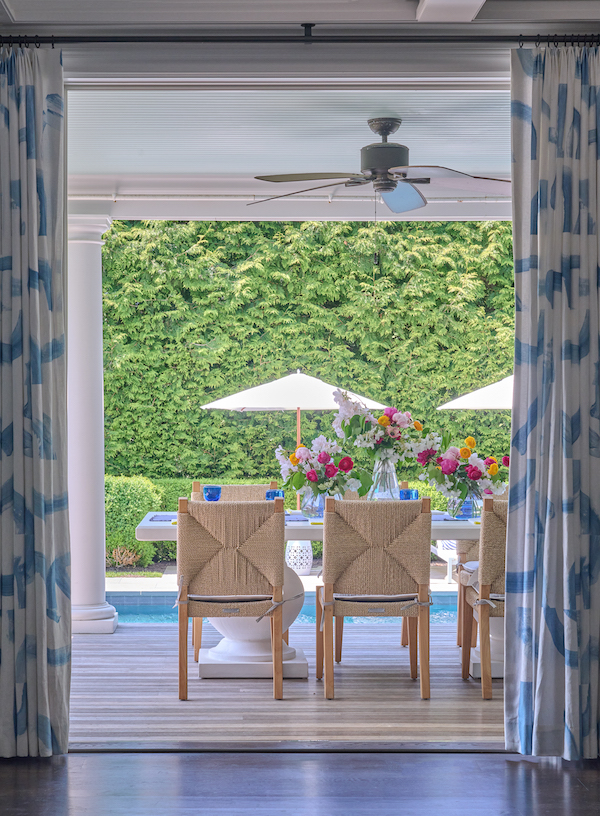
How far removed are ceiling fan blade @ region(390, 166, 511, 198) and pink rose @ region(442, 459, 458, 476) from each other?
1473 millimetres

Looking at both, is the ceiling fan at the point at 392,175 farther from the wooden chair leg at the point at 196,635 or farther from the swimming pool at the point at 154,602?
the swimming pool at the point at 154,602

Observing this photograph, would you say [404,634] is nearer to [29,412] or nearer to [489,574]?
[489,574]

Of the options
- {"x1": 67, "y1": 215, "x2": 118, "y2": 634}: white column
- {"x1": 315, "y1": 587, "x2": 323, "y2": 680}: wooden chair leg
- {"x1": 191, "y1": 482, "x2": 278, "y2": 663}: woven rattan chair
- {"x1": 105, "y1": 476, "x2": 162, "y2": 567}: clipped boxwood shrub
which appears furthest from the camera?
{"x1": 105, "y1": 476, "x2": 162, "y2": 567}: clipped boxwood shrub

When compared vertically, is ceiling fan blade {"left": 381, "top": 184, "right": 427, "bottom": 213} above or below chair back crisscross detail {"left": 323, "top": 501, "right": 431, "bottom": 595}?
above

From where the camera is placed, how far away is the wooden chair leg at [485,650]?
12.9 feet

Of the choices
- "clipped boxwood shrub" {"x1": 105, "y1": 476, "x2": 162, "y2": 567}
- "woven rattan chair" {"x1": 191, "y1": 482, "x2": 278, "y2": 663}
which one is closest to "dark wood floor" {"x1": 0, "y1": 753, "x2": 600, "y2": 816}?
"woven rattan chair" {"x1": 191, "y1": 482, "x2": 278, "y2": 663}

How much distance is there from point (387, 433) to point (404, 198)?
52.5 inches

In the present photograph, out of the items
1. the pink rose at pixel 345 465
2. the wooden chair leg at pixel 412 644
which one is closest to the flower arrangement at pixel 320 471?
the pink rose at pixel 345 465

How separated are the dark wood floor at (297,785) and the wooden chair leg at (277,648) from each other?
2.26 ft

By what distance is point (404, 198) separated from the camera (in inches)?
179

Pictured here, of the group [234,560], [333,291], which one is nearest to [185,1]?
[234,560]

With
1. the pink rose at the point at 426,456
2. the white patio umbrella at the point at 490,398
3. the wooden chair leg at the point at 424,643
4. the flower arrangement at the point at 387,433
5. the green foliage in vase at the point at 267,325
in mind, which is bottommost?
the wooden chair leg at the point at 424,643

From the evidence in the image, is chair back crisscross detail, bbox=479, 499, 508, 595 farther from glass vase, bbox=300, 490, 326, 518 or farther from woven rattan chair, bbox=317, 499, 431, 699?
glass vase, bbox=300, 490, 326, 518

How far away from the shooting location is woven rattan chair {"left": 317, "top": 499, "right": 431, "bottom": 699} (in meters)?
3.94
